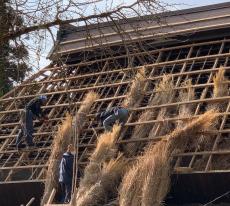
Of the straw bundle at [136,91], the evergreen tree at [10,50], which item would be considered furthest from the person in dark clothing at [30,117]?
the evergreen tree at [10,50]

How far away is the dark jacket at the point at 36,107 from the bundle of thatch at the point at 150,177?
2888 mm

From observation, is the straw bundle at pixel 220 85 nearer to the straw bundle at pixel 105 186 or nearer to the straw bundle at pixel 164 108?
the straw bundle at pixel 164 108

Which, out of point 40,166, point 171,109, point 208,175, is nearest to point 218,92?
point 171,109

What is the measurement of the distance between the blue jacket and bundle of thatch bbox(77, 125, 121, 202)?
25 cm

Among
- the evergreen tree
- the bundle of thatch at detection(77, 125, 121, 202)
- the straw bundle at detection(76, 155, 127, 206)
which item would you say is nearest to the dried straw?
the bundle of thatch at detection(77, 125, 121, 202)

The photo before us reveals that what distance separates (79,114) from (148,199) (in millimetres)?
3011

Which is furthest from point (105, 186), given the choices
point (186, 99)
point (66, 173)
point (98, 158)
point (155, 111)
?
point (186, 99)

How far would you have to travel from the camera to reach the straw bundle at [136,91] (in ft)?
31.9

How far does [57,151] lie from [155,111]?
5.37ft

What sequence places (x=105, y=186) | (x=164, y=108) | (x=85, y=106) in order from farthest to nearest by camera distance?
(x=85, y=106) → (x=164, y=108) → (x=105, y=186)

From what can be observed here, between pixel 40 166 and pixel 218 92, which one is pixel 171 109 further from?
pixel 40 166

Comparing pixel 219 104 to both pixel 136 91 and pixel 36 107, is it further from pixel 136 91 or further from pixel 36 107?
pixel 36 107

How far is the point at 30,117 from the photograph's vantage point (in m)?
9.98

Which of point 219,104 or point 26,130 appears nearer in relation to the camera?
point 219,104
